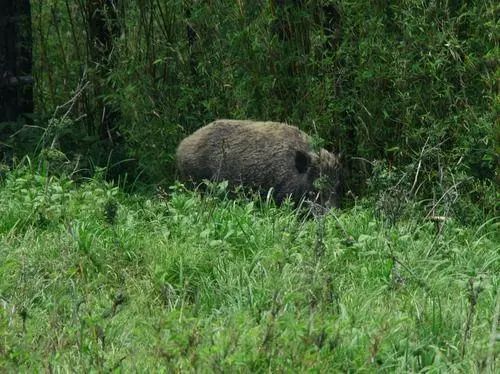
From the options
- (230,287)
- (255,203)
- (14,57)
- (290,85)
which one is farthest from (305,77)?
(230,287)

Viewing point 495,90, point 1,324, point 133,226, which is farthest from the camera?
point 495,90

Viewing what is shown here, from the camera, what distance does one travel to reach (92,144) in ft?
34.8

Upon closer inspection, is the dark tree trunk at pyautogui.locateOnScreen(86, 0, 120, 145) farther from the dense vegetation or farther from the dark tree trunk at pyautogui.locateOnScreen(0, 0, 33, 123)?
the dark tree trunk at pyautogui.locateOnScreen(0, 0, 33, 123)

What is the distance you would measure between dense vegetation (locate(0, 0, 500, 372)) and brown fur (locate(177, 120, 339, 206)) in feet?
1.21

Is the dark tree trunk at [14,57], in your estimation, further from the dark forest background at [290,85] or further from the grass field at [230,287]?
the grass field at [230,287]

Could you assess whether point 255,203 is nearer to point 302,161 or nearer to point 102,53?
point 302,161

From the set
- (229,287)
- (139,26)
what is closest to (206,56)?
(139,26)

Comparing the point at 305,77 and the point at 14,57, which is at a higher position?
the point at 305,77

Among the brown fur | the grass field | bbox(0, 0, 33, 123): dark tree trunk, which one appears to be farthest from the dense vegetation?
the brown fur

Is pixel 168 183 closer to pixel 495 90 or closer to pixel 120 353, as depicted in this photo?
pixel 495 90

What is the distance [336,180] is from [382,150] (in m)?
0.54

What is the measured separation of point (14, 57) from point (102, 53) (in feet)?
2.56

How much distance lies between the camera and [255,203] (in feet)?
27.9

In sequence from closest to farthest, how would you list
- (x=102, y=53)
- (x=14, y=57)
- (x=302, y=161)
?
(x=302, y=161) < (x=14, y=57) < (x=102, y=53)
